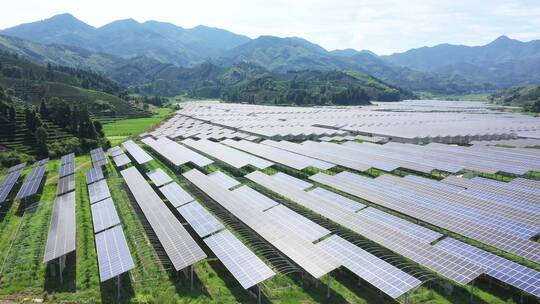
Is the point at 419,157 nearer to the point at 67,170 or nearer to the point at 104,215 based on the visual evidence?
the point at 104,215

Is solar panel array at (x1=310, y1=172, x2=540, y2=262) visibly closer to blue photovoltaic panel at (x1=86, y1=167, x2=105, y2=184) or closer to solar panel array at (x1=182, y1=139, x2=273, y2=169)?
solar panel array at (x1=182, y1=139, x2=273, y2=169)

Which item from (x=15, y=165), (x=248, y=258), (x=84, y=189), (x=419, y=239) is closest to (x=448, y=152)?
(x=419, y=239)

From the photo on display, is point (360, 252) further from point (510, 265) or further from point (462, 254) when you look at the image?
point (510, 265)

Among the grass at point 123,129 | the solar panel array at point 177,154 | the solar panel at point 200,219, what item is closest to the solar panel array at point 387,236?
the solar panel at point 200,219

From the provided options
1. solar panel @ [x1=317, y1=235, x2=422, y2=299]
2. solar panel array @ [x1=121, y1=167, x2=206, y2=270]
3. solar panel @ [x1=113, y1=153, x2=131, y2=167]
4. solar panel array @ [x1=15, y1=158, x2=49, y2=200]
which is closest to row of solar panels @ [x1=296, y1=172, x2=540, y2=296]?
solar panel @ [x1=317, y1=235, x2=422, y2=299]

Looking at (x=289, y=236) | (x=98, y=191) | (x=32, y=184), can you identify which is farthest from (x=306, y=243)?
(x=32, y=184)

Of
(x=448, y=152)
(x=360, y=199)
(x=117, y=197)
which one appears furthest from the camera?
(x=448, y=152)

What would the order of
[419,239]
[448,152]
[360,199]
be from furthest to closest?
1. [448,152]
2. [360,199]
3. [419,239]

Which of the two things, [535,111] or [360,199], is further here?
[535,111]
